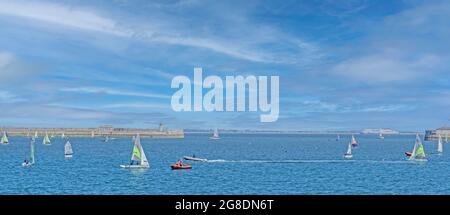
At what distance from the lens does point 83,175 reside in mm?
81125

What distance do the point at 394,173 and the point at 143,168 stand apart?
42494 millimetres

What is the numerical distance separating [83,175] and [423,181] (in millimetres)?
51921

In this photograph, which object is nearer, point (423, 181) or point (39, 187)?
point (39, 187)
